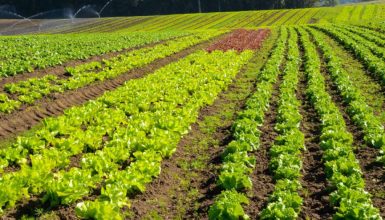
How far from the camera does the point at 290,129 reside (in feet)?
42.6

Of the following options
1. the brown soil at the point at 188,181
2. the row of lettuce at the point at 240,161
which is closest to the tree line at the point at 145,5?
the row of lettuce at the point at 240,161

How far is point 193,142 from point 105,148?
327 cm

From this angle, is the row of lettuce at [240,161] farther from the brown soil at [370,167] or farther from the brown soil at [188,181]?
the brown soil at [370,167]

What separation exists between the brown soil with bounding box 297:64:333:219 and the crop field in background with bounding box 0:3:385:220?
4cm

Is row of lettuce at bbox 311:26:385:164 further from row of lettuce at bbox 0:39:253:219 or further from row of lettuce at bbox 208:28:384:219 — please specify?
row of lettuce at bbox 0:39:253:219

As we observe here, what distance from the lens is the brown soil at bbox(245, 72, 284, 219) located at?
8.78 meters

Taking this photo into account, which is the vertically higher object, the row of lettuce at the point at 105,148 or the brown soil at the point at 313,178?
the row of lettuce at the point at 105,148

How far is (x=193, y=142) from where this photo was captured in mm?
13078

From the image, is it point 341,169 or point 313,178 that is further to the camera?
point 313,178

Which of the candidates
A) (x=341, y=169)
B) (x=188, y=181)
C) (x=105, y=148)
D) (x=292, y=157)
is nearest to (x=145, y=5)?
(x=105, y=148)

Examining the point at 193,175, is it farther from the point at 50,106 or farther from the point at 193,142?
the point at 50,106

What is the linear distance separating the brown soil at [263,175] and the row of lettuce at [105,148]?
7.62 feet

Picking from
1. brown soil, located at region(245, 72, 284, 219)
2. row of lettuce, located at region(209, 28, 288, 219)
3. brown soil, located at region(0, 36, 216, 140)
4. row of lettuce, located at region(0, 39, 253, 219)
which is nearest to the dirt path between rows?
row of lettuce, located at region(0, 39, 253, 219)

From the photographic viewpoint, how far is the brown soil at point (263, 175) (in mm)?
8781
